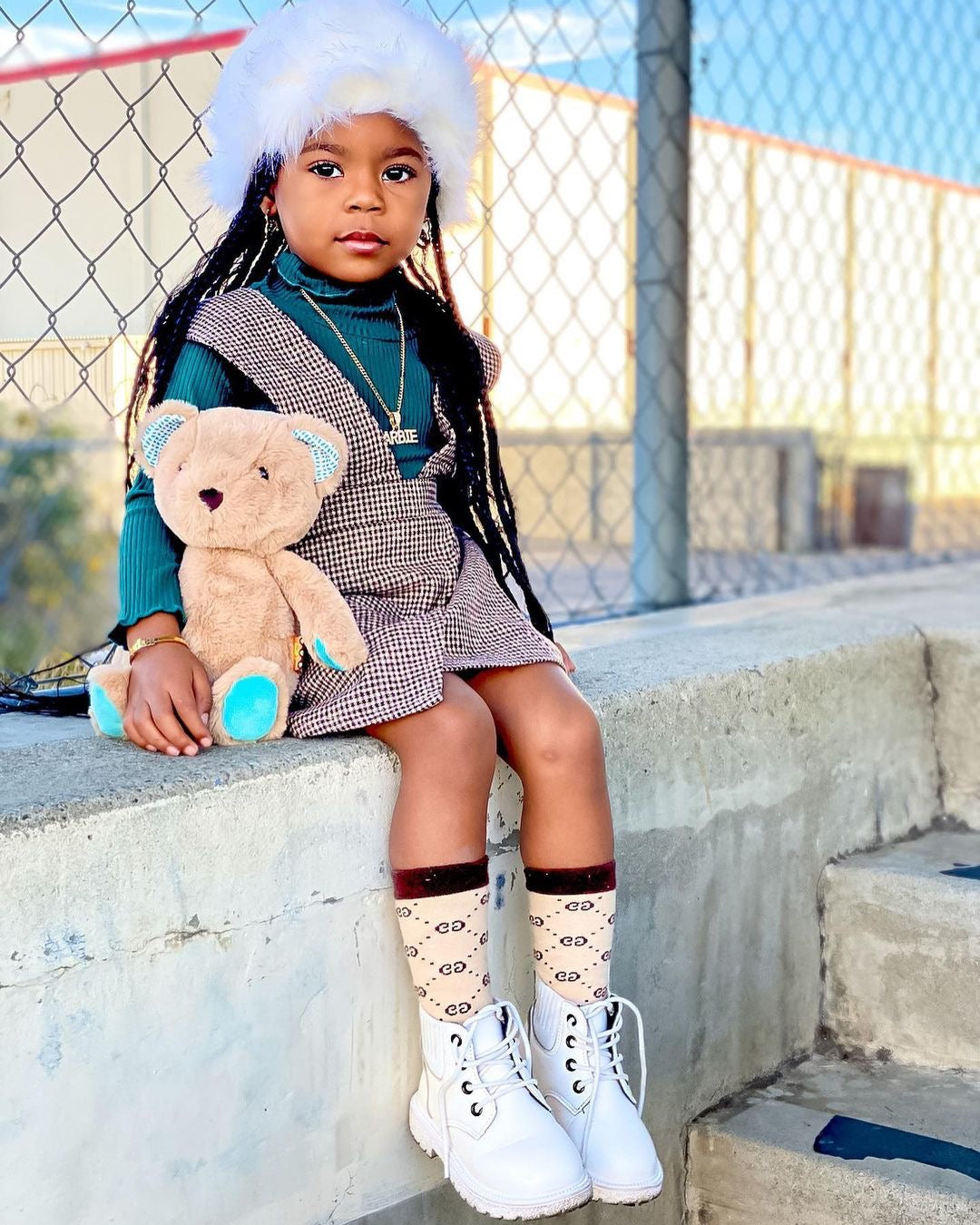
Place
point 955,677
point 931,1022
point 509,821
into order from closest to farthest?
point 509,821 → point 931,1022 → point 955,677

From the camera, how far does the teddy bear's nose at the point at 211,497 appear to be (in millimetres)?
1321

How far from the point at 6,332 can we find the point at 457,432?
47 cm

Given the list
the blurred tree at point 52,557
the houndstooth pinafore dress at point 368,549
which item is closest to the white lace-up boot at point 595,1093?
the houndstooth pinafore dress at point 368,549

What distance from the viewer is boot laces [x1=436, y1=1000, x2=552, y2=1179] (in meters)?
1.32

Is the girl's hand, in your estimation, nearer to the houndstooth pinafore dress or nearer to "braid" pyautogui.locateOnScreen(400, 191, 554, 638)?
the houndstooth pinafore dress

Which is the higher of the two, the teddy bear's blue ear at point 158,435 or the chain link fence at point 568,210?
the chain link fence at point 568,210

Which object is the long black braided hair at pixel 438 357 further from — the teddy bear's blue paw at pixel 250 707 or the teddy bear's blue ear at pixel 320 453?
the teddy bear's blue paw at pixel 250 707

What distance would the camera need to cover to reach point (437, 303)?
1.65 metres

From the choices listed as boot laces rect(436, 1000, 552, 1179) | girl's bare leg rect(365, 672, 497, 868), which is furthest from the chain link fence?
boot laces rect(436, 1000, 552, 1179)

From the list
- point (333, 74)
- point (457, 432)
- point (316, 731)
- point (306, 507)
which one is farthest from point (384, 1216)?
point (333, 74)

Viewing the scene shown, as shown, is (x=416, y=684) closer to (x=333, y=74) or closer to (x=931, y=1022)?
(x=333, y=74)

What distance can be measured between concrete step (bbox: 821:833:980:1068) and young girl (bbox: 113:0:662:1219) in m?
0.59

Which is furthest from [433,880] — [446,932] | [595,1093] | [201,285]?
[201,285]

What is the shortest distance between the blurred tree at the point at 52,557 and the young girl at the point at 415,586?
153 centimetres
